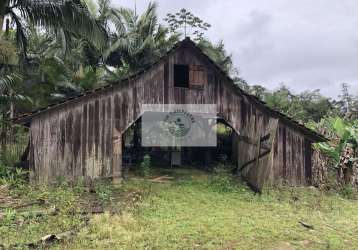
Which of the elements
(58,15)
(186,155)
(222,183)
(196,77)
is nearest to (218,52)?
(186,155)

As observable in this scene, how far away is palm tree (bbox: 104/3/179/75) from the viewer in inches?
850

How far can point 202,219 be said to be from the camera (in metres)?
7.62

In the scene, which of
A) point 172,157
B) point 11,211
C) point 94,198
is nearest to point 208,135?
point 172,157

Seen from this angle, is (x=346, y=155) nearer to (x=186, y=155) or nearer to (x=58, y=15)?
(x=186, y=155)

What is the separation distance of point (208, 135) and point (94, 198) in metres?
9.18

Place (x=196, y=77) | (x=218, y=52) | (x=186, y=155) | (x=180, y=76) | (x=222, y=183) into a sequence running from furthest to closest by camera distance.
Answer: (x=218, y=52)
(x=186, y=155)
(x=180, y=76)
(x=196, y=77)
(x=222, y=183)

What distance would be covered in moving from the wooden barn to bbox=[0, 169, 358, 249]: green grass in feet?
3.14

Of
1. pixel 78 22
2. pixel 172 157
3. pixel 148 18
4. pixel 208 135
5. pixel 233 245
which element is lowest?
pixel 233 245

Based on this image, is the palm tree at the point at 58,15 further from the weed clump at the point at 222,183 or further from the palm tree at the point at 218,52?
the palm tree at the point at 218,52

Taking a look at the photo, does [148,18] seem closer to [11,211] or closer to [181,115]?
[181,115]

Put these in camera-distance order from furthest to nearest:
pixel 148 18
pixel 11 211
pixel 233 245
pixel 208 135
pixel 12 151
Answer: pixel 148 18
pixel 208 135
pixel 12 151
pixel 11 211
pixel 233 245

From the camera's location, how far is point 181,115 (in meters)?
15.6

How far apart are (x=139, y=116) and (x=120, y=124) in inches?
28.0

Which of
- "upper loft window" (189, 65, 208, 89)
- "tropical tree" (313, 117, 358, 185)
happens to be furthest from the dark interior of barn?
"tropical tree" (313, 117, 358, 185)
